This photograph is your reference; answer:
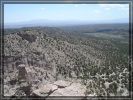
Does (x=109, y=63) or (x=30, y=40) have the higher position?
(x=30, y=40)

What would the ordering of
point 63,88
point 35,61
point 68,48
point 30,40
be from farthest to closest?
point 68,48 < point 30,40 < point 35,61 < point 63,88

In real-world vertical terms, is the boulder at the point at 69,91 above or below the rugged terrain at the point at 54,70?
below

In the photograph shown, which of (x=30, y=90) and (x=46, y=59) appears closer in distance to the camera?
(x=30, y=90)

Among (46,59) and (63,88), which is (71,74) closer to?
(46,59)

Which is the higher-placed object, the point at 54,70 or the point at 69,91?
the point at 54,70

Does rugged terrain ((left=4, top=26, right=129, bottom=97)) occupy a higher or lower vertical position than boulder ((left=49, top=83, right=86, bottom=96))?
higher

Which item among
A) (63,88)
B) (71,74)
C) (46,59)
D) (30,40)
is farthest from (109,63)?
(63,88)

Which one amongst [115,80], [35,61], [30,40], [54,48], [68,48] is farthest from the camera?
[68,48]

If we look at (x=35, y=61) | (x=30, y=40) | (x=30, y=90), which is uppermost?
(x=30, y=40)

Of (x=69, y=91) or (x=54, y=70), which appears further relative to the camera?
(x=54, y=70)

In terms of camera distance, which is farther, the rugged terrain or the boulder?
the rugged terrain

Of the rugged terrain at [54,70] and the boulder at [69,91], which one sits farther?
the rugged terrain at [54,70]
